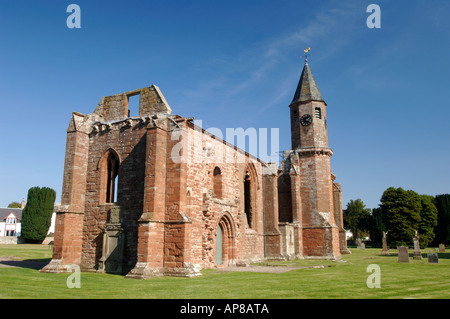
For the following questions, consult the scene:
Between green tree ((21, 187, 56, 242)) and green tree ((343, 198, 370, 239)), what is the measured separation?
5212 centimetres

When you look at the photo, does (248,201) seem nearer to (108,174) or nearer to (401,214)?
→ (108,174)

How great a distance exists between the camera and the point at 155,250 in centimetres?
1335

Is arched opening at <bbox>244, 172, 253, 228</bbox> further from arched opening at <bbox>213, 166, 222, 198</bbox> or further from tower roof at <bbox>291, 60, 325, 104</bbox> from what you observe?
tower roof at <bbox>291, 60, 325, 104</bbox>

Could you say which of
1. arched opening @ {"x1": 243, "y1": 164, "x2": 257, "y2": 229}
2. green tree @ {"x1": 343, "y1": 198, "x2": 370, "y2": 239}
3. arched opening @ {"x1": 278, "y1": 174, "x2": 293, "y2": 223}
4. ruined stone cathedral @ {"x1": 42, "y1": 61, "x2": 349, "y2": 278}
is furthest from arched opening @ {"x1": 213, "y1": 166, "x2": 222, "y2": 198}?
green tree @ {"x1": 343, "y1": 198, "x2": 370, "y2": 239}

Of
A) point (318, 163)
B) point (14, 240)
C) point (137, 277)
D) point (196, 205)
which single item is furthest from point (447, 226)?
point (14, 240)

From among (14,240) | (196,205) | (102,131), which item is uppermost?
(102,131)

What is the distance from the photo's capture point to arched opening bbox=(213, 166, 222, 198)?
18812 mm

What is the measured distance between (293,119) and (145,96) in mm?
16016

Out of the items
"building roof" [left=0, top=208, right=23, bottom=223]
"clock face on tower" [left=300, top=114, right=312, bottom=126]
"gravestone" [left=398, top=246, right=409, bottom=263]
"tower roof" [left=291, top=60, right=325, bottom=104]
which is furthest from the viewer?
"building roof" [left=0, top=208, right=23, bottom=223]

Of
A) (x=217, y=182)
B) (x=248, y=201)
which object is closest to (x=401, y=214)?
(x=248, y=201)

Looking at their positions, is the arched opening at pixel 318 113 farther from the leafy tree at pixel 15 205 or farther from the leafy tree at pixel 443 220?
the leafy tree at pixel 15 205

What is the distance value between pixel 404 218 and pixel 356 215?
92.1ft

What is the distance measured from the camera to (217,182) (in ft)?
61.9
